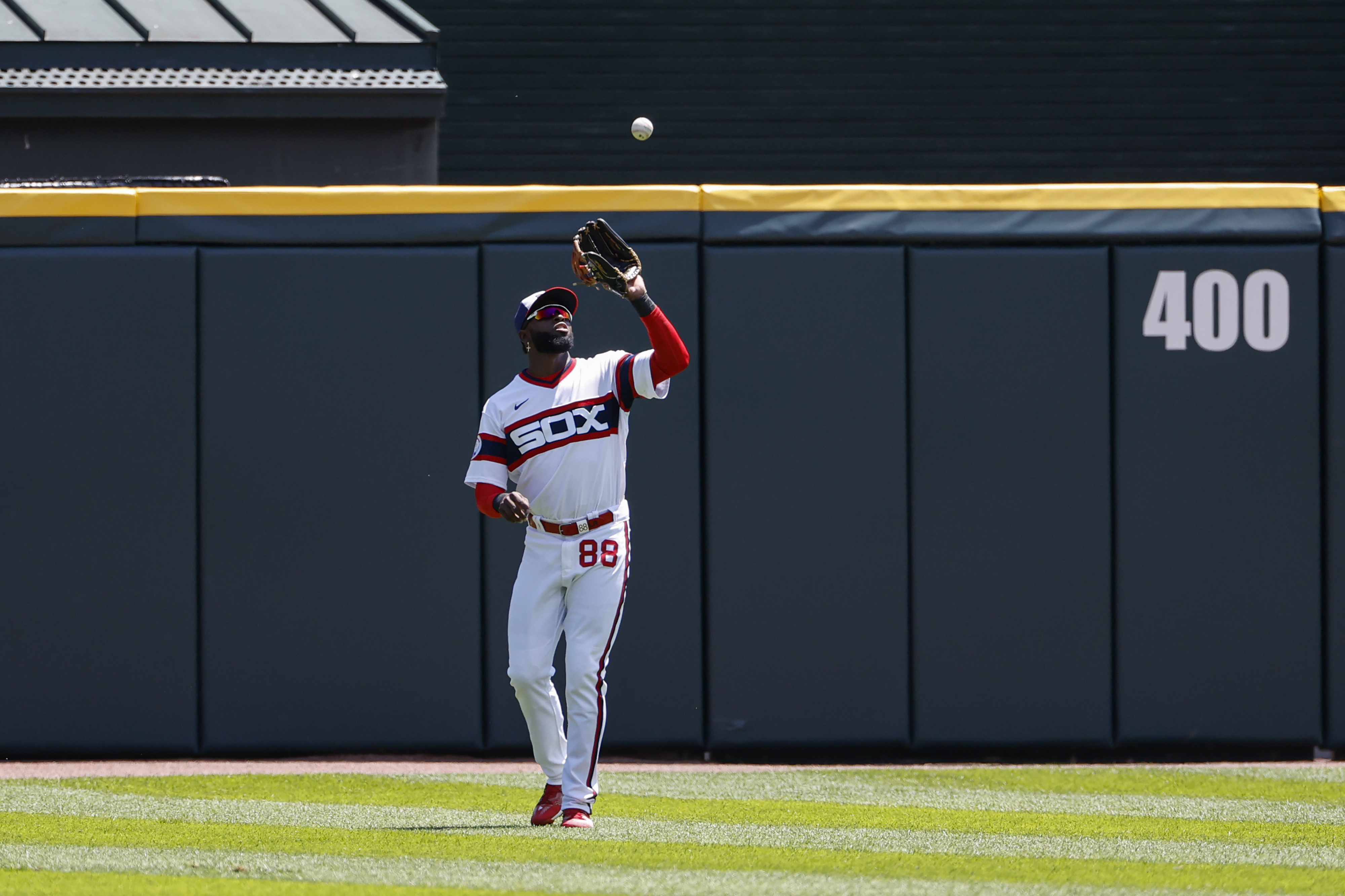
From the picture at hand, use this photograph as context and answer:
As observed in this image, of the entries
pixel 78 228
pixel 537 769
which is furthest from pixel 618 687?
pixel 78 228

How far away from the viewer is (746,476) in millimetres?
7094

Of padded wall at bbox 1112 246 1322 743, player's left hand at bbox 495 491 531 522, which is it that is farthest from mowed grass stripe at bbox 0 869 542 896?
padded wall at bbox 1112 246 1322 743

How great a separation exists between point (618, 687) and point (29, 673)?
8.75 ft

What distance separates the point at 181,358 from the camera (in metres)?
7.02

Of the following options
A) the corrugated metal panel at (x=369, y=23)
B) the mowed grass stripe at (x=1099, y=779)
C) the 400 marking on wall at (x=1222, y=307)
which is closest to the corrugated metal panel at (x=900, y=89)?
the corrugated metal panel at (x=369, y=23)

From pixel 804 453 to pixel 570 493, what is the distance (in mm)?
2170

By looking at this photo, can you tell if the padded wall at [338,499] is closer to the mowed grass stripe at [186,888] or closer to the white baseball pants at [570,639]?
the white baseball pants at [570,639]

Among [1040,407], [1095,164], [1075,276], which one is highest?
[1095,164]

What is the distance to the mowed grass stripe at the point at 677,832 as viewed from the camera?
4.72 meters

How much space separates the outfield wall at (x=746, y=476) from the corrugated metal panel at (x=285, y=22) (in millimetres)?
2436

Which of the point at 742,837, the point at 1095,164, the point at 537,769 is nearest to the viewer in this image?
the point at 742,837

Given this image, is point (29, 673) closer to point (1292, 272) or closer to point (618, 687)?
point (618, 687)

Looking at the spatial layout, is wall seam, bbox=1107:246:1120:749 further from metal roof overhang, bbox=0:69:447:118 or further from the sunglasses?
metal roof overhang, bbox=0:69:447:118

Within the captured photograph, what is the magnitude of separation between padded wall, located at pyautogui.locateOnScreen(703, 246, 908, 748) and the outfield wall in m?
0.02
